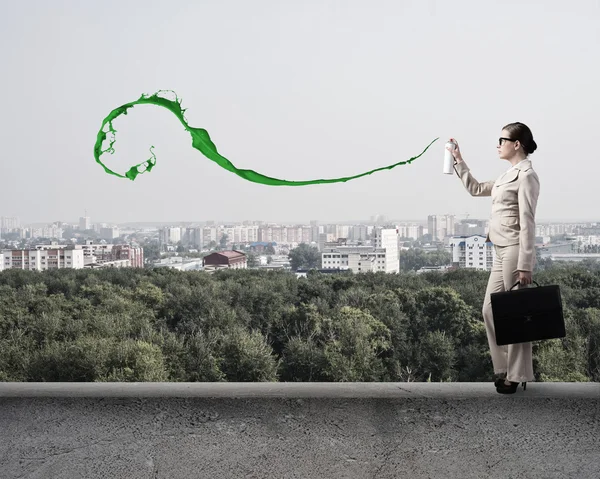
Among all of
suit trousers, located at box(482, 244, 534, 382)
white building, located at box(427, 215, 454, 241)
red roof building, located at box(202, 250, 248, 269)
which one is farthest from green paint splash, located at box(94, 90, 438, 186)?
red roof building, located at box(202, 250, 248, 269)

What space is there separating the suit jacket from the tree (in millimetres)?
11245

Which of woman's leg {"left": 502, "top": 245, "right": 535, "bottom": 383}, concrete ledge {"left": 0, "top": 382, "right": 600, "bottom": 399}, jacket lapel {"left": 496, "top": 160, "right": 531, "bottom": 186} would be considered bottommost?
concrete ledge {"left": 0, "top": 382, "right": 600, "bottom": 399}

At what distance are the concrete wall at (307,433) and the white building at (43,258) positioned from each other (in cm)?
1179

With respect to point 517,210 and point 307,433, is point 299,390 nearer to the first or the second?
point 307,433

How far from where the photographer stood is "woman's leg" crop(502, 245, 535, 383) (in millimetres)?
2346

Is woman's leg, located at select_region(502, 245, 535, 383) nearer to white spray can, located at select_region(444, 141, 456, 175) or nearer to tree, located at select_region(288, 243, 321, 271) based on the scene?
white spray can, located at select_region(444, 141, 456, 175)

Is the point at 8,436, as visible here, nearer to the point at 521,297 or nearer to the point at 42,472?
the point at 42,472

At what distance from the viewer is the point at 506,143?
2438 millimetres

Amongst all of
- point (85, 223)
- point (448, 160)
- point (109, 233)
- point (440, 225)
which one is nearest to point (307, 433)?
point (448, 160)

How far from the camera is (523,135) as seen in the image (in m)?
2.42

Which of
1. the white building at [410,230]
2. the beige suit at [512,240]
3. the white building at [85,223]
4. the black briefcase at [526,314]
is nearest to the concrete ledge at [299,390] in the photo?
the beige suit at [512,240]

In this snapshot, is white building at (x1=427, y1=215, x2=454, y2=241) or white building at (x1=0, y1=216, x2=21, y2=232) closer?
white building at (x1=427, y1=215, x2=454, y2=241)

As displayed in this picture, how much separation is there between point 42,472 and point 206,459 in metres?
0.56

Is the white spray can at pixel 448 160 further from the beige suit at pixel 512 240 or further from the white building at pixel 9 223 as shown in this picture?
the white building at pixel 9 223
